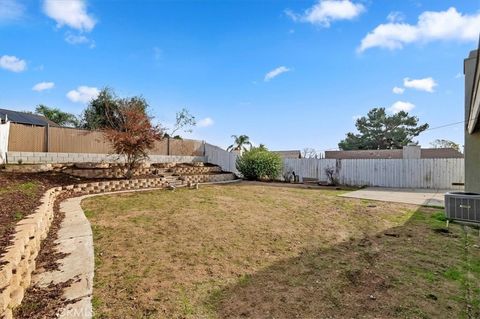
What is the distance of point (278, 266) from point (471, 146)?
9118mm

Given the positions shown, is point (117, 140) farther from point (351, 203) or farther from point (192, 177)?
point (351, 203)

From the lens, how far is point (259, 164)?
52.1 ft

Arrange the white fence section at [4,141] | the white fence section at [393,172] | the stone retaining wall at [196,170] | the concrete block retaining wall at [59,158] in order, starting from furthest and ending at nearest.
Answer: the stone retaining wall at [196,170] → the white fence section at [393,172] → the concrete block retaining wall at [59,158] → the white fence section at [4,141]

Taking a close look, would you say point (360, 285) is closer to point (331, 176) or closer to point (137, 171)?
point (137, 171)

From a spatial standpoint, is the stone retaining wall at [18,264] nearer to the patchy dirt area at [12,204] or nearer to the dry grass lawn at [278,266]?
the patchy dirt area at [12,204]

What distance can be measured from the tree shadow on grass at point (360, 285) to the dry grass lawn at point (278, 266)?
0.04ft

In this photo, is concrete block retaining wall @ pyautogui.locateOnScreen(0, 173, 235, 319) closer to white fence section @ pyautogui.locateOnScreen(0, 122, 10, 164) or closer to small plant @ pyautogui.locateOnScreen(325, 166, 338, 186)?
white fence section @ pyautogui.locateOnScreen(0, 122, 10, 164)

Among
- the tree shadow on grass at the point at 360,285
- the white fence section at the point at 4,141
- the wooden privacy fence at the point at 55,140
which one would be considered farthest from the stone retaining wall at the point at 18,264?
the wooden privacy fence at the point at 55,140

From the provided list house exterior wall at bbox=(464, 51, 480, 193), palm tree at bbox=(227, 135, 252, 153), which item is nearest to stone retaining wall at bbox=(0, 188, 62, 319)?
house exterior wall at bbox=(464, 51, 480, 193)

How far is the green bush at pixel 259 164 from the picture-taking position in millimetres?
15875

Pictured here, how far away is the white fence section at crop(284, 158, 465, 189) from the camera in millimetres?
12547

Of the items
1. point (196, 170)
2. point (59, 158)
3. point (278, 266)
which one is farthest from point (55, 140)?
point (278, 266)

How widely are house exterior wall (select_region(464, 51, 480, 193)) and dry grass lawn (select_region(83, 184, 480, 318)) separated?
3355 mm

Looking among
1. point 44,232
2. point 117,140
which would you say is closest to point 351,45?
point 117,140
